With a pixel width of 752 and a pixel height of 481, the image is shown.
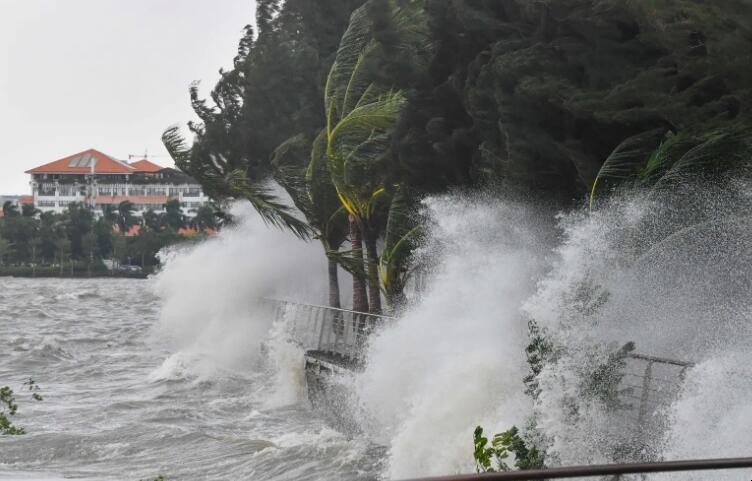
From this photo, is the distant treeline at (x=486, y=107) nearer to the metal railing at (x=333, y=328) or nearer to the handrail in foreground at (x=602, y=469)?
the metal railing at (x=333, y=328)

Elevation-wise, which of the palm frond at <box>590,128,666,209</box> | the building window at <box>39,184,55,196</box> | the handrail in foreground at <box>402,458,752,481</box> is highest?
the palm frond at <box>590,128,666,209</box>

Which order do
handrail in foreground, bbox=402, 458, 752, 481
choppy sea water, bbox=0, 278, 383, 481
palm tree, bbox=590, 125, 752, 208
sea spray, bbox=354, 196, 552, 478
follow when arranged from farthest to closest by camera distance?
1. choppy sea water, bbox=0, 278, 383, 481
2. sea spray, bbox=354, 196, 552, 478
3. palm tree, bbox=590, 125, 752, 208
4. handrail in foreground, bbox=402, 458, 752, 481

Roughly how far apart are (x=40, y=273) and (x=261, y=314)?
11373 cm

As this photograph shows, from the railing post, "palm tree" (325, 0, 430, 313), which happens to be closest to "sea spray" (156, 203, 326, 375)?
"palm tree" (325, 0, 430, 313)

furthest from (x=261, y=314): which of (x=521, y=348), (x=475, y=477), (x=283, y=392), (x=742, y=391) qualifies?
(x=475, y=477)

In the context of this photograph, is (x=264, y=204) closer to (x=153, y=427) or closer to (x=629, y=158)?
(x=153, y=427)

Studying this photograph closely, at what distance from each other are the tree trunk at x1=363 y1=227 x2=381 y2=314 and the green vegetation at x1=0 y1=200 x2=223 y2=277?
114m

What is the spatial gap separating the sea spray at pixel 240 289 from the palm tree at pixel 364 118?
23.2 feet

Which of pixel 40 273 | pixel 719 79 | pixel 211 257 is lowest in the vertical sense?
pixel 40 273

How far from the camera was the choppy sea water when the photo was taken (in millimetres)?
16609

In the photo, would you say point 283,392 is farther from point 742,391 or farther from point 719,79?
point 742,391

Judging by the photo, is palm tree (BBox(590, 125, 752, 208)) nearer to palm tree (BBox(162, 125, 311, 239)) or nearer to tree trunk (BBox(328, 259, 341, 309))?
palm tree (BBox(162, 125, 311, 239))

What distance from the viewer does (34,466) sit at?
16.8m

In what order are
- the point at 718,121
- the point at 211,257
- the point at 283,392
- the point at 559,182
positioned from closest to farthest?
the point at 718,121 < the point at 559,182 < the point at 283,392 < the point at 211,257
